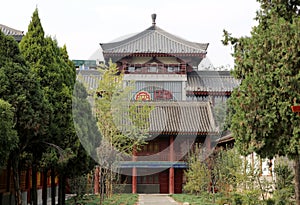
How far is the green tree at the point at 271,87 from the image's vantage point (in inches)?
357

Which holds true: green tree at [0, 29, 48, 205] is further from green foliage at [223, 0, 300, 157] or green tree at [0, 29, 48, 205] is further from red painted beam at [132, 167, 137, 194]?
red painted beam at [132, 167, 137, 194]

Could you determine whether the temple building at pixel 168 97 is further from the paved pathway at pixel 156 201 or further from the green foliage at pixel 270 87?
the green foliage at pixel 270 87

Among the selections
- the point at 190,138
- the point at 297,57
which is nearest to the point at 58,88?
the point at 297,57

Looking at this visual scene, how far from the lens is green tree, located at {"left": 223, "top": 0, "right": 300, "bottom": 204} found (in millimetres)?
9070

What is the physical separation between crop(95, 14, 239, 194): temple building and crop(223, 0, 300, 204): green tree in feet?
57.9

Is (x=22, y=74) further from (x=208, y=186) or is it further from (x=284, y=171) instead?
(x=208, y=186)

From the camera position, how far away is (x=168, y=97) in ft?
118

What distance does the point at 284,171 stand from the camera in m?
14.3

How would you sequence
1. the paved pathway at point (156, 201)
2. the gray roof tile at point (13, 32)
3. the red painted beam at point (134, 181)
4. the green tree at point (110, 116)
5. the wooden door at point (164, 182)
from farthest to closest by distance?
the wooden door at point (164, 182) < the red painted beam at point (134, 181) < the gray roof tile at point (13, 32) < the paved pathway at point (156, 201) < the green tree at point (110, 116)

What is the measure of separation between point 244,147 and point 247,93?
1073 millimetres

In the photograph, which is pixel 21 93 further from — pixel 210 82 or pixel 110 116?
pixel 210 82

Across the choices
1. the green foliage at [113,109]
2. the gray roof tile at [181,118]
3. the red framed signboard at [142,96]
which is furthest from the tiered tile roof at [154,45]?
the green foliage at [113,109]

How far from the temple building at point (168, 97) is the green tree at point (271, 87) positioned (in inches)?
694

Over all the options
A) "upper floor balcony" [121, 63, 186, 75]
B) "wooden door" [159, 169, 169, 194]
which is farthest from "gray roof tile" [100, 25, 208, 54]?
"wooden door" [159, 169, 169, 194]
